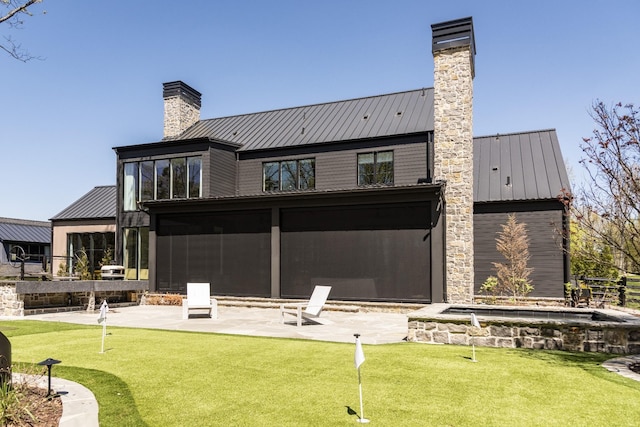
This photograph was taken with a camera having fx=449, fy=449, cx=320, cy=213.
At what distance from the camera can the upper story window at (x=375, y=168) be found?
19.8 m

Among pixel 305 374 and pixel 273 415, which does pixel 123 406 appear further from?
pixel 305 374

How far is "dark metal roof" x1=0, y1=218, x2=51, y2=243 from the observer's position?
33625 millimetres

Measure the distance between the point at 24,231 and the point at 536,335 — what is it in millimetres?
38535

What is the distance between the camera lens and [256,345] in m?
9.14

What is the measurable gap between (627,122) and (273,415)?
7.59 meters

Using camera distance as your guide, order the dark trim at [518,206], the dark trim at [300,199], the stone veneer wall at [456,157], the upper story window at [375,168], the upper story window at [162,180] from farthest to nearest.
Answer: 1. the upper story window at [162,180]
2. the upper story window at [375,168]
3. the dark trim at [518,206]
4. the dark trim at [300,199]
5. the stone veneer wall at [456,157]

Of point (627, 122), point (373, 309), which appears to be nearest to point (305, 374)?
point (627, 122)

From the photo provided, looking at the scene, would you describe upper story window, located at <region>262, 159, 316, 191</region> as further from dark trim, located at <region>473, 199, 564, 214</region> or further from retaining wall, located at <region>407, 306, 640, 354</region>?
retaining wall, located at <region>407, 306, 640, 354</region>

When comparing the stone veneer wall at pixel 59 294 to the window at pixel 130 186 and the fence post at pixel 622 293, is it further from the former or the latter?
the fence post at pixel 622 293

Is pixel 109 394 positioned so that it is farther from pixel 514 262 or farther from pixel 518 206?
pixel 518 206

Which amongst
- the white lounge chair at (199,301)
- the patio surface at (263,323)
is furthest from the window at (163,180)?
the white lounge chair at (199,301)

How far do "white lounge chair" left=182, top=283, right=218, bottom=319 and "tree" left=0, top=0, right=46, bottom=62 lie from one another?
844 cm

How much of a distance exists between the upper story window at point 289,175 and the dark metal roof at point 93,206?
32.7ft

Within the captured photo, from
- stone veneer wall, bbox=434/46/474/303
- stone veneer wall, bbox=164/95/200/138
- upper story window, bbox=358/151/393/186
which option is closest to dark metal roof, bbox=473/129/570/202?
upper story window, bbox=358/151/393/186
